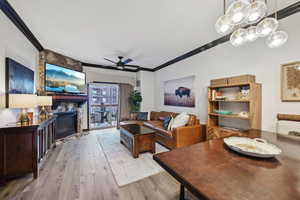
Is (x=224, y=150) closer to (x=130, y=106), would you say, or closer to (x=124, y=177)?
(x=124, y=177)

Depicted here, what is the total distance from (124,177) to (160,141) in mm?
1578

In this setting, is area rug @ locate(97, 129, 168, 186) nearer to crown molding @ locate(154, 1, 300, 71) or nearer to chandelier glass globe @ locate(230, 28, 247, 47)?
chandelier glass globe @ locate(230, 28, 247, 47)

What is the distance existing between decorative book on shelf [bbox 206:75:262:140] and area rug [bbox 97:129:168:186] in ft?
4.74

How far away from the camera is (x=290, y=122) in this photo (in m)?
1.91

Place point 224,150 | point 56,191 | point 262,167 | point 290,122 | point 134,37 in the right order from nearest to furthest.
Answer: point 262,167
point 224,150
point 56,191
point 290,122
point 134,37

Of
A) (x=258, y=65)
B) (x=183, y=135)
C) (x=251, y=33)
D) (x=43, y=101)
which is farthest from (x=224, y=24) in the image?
(x=43, y=101)

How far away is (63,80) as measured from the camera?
3.98 meters

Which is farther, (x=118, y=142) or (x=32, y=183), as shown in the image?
(x=118, y=142)

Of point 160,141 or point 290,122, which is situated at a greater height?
point 290,122

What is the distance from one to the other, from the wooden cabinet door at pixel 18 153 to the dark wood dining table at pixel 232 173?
225 cm

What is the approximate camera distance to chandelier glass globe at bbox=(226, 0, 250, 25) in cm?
106

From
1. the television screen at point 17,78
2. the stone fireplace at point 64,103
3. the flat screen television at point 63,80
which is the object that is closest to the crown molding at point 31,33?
the stone fireplace at point 64,103

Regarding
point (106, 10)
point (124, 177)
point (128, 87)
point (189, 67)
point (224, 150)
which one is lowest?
point (124, 177)

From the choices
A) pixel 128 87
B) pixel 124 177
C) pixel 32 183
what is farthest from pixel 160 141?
pixel 128 87
